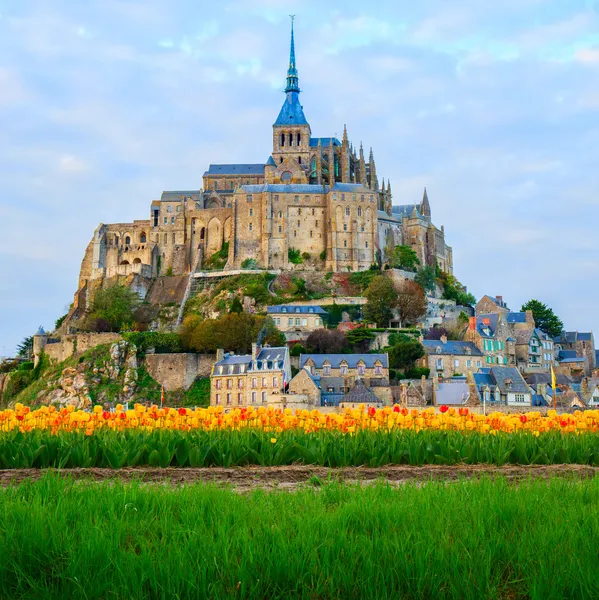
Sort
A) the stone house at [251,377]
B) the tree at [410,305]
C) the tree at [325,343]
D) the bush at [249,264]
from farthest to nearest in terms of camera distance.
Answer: the bush at [249,264] < the tree at [410,305] < the tree at [325,343] < the stone house at [251,377]

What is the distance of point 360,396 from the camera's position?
5572cm

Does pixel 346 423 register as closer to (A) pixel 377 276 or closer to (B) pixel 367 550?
(B) pixel 367 550

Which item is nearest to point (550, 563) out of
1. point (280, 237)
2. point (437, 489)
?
point (437, 489)

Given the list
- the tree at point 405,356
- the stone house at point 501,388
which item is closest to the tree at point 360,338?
the tree at point 405,356

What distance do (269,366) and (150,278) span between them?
38139 mm

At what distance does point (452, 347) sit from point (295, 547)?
64.6 meters

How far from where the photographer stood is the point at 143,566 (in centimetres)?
598

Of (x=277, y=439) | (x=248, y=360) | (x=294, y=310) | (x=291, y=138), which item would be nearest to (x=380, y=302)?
(x=294, y=310)

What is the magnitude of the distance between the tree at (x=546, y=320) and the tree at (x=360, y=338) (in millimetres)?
25591

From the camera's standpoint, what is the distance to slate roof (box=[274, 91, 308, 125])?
106m

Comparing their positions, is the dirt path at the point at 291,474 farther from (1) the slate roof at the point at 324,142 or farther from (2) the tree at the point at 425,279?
(1) the slate roof at the point at 324,142

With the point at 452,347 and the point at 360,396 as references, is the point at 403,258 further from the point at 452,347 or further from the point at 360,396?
the point at 360,396

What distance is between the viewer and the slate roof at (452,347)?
68.4 m

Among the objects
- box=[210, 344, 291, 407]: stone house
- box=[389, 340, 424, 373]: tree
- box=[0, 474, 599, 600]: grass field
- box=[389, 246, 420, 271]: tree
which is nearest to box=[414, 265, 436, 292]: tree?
box=[389, 246, 420, 271]: tree
